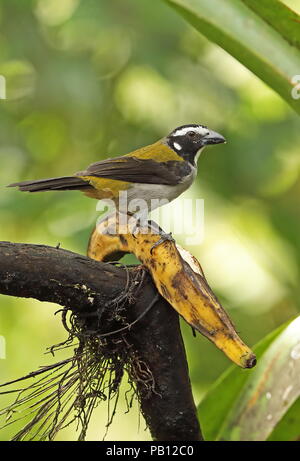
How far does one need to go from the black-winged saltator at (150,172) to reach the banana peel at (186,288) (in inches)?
19.1

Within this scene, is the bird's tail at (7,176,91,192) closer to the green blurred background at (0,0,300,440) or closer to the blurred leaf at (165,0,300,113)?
the blurred leaf at (165,0,300,113)

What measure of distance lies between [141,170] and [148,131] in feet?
4.05

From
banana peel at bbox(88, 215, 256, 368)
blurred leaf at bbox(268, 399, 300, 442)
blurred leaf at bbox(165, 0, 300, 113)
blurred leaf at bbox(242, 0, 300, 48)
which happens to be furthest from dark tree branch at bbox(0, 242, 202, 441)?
blurred leaf at bbox(242, 0, 300, 48)

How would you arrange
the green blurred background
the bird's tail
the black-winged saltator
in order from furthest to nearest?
the green blurred background, the black-winged saltator, the bird's tail

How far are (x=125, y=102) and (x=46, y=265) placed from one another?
2.37m

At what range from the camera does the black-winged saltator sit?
2.65 metres

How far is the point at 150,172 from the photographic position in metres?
2.86

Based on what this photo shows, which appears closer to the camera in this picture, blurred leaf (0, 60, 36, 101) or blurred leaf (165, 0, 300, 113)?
blurred leaf (165, 0, 300, 113)

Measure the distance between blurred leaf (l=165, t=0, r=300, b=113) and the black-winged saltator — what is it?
27.3 inches

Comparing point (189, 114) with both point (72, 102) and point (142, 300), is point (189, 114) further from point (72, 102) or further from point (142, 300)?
point (142, 300)

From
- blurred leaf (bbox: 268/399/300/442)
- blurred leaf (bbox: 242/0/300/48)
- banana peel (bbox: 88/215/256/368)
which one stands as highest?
blurred leaf (bbox: 242/0/300/48)

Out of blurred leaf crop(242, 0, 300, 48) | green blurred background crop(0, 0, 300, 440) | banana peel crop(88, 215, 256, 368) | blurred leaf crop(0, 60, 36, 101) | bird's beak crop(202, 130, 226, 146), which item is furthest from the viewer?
blurred leaf crop(0, 60, 36, 101)

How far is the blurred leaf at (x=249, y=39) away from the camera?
206 centimetres
